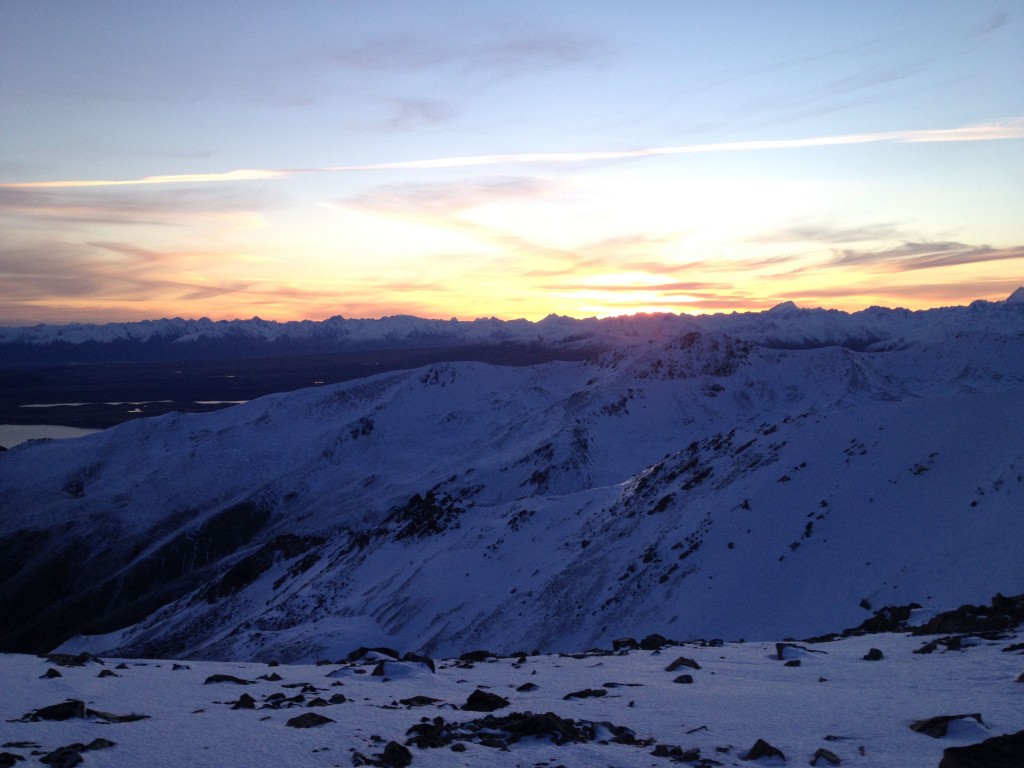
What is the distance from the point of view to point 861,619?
2016 cm

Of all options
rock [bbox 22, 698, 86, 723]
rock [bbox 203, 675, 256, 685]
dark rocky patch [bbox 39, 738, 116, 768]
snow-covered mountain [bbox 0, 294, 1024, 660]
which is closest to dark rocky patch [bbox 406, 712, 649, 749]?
dark rocky patch [bbox 39, 738, 116, 768]

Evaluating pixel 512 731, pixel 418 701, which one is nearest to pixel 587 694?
pixel 418 701

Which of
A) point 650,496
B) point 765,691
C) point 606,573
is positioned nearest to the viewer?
point 765,691

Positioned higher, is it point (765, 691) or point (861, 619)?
point (765, 691)

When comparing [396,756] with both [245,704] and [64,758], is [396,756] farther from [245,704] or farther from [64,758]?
[245,704]

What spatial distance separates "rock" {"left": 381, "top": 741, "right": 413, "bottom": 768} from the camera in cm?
678

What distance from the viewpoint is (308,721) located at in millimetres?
8312

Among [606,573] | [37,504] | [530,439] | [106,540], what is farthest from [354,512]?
[606,573]

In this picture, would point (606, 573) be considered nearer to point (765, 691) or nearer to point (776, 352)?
point (765, 691)

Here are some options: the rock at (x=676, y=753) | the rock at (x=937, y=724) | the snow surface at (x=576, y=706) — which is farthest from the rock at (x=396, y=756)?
the rock at (x=937, y=724)

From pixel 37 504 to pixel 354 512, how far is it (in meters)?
51.6

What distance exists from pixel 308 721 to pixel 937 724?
680 centimetres

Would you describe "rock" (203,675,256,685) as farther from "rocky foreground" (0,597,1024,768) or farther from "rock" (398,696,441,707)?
"rock" (398,696,441,707)

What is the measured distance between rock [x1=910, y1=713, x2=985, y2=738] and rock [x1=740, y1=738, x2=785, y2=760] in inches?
64.5
